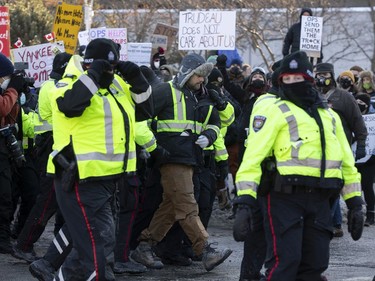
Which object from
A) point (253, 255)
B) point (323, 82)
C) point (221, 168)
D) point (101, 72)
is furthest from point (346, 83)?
point (101, 72)

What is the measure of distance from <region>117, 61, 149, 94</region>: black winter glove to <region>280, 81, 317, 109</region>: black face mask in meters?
1.13

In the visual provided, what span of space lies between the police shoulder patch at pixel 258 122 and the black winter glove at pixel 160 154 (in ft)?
7.82

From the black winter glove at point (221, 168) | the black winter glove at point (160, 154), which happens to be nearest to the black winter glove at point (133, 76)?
the black winter glove at point (160, 154)

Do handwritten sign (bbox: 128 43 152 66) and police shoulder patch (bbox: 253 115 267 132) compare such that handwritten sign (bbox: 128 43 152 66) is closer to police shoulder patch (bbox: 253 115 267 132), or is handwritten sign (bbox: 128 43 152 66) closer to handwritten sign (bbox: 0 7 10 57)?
handwritten sign (bbox: 0 7 10 57)

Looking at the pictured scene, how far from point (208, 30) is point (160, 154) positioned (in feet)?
19.2

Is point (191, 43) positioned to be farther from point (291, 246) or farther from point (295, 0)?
point (295, 0)

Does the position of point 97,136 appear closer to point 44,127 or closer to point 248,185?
point 248,185

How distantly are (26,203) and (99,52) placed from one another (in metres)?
3.56

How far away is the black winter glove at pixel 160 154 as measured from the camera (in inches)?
370

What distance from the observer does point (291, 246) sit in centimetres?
687

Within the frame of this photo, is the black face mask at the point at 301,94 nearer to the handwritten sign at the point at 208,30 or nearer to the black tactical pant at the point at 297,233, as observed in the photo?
the black tactical pant at the point at 297,233

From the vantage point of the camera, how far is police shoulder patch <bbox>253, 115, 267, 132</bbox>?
23.1 feet

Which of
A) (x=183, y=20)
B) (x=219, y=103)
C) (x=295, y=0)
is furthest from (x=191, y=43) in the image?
(x=295, y=0)

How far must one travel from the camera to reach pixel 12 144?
32.9 ft
